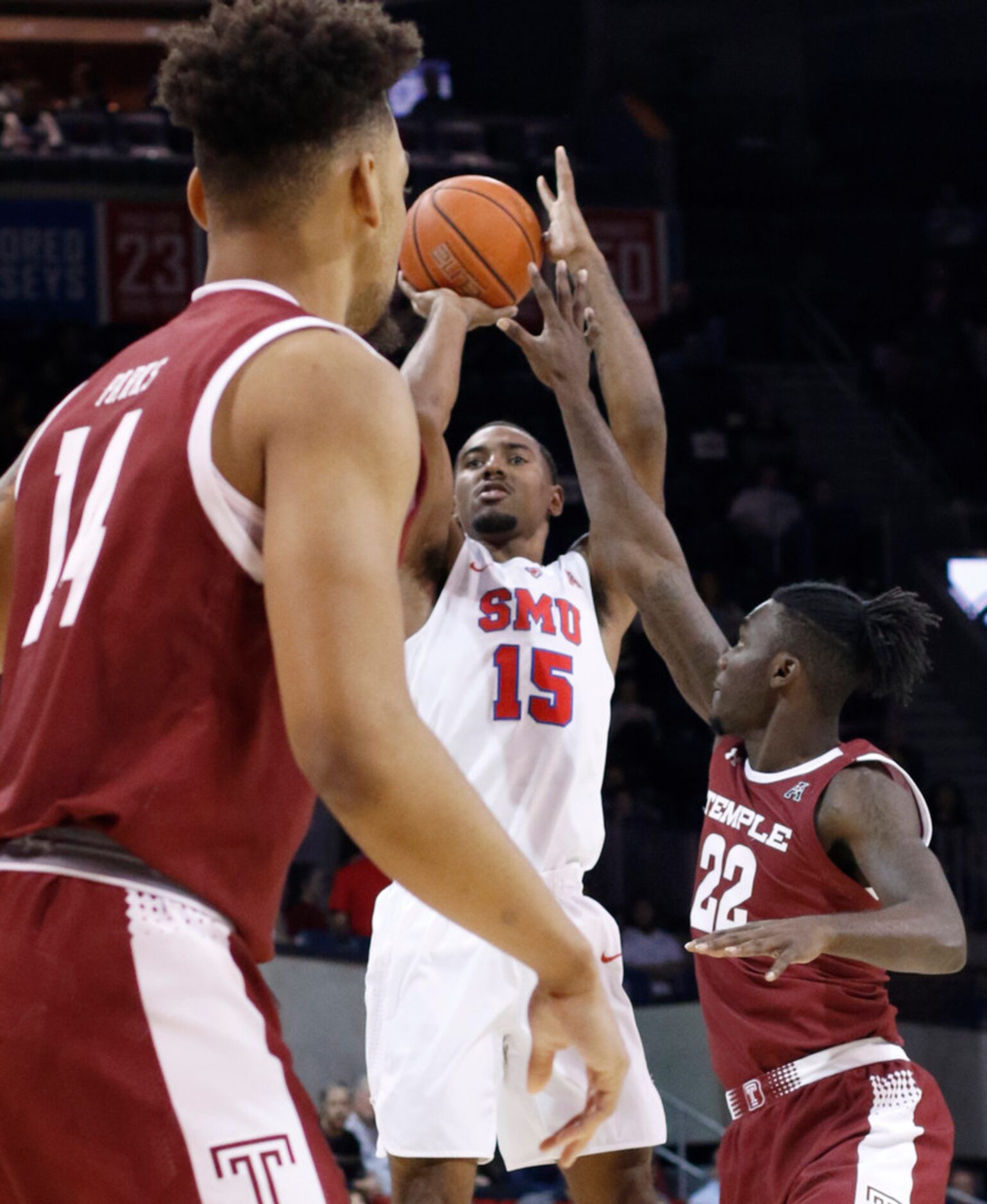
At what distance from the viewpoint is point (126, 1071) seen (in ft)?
5.94

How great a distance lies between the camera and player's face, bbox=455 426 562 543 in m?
5.20

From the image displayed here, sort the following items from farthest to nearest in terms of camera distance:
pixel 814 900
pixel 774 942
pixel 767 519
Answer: pixel 767 519
pixel 814 900
pixel 774 942

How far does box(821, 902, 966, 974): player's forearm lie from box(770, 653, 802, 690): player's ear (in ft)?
2.66

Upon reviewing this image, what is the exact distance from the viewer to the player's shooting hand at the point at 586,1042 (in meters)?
1.86

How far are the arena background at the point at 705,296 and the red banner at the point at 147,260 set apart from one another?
0.07 ft

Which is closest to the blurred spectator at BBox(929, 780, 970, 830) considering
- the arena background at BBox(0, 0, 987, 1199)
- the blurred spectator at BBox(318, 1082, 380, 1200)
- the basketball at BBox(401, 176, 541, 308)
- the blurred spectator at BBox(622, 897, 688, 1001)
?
A: the arena background at BBox(0, 0, 987, 1199)

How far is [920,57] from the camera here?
21.8 metres

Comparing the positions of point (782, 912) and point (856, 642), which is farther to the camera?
point (856, 642)

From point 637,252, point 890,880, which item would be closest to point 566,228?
point 890,880

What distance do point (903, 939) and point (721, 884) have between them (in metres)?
0.75

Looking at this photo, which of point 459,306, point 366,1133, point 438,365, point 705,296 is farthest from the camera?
point 705,296

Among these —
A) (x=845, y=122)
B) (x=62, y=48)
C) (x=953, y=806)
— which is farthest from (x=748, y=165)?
(x=953, y=806)

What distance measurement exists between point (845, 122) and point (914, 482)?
6041 millimetres

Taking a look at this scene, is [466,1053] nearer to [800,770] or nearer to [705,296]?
[800,770]
